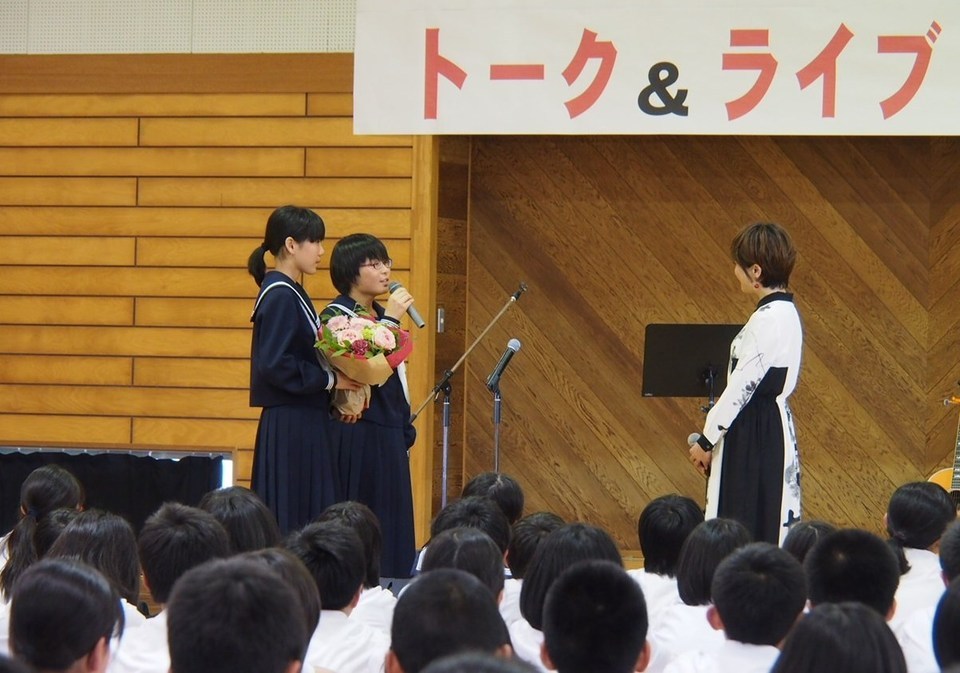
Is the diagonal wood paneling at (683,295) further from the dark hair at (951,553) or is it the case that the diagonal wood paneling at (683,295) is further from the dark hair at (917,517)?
the dark hair at (951,553)

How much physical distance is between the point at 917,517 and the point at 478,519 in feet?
4.08

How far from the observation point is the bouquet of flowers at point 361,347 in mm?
4262

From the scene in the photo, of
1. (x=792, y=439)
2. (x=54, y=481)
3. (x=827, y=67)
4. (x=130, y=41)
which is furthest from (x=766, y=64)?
(x=54, y=481)

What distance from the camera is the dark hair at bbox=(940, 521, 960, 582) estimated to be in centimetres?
281

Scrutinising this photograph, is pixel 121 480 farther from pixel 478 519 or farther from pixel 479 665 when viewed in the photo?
pixel 479 665

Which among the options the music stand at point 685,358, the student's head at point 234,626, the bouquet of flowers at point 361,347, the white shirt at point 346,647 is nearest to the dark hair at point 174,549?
the white shirt at point 346,647

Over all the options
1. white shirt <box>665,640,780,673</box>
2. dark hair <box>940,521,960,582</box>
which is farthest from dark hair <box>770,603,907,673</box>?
dark hair <box>940,521,960,582</box>

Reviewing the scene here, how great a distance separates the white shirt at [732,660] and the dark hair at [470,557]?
1.82 ft

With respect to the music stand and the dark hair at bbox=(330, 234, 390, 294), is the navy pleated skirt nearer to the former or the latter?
the dark hair at bbox=(330, 234, 390, 294)

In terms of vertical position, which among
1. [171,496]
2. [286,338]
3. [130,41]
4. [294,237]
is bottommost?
[171,496]

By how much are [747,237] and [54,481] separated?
2523mm

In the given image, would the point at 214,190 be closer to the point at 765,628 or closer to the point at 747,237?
the point at 747,237

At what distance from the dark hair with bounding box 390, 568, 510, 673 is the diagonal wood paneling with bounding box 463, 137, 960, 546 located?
16.6ft

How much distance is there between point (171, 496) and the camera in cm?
575
